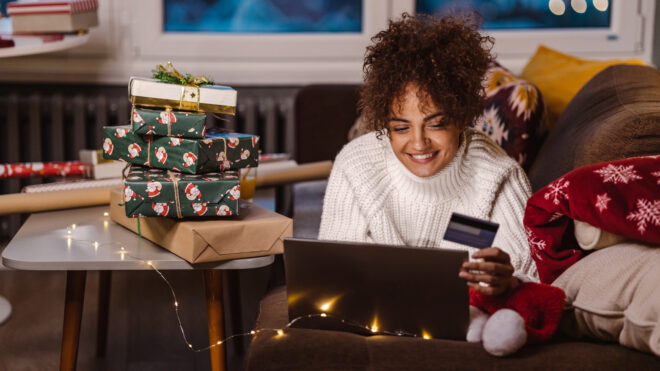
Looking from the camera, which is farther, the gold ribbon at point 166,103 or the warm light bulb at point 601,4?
the warm light bulb at point 601,4

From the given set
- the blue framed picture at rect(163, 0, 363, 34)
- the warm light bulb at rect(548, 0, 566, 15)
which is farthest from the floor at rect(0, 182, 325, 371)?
the warm light bulb at rect(548, 0, 566, 15)

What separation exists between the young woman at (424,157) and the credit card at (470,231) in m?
0.27

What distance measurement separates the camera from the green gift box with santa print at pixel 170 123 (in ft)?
4.25

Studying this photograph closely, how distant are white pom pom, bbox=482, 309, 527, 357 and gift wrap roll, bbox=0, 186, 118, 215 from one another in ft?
3.30

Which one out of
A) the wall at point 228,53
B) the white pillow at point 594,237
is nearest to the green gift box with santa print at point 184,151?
the white pillow at point 594,237

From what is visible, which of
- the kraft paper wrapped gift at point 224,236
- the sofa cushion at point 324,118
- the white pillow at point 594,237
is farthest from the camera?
the sofa cushion at point 324,118

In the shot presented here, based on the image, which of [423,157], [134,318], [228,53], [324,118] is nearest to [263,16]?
[228,53]

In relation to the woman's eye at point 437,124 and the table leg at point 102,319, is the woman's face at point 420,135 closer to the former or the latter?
the woman's eye at point 437,124

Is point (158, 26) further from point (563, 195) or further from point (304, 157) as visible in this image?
point (563, 195)

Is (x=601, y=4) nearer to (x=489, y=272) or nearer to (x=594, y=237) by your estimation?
(x=594, y=237)

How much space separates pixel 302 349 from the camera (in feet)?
3.13

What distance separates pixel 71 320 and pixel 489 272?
89 cm

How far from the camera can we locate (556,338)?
1.00m

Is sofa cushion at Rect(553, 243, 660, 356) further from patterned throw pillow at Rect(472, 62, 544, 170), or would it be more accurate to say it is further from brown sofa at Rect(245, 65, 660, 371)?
patterned throw pillow at Rect(472, 62, 544, 170)
